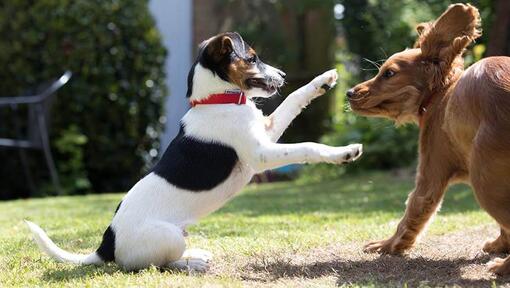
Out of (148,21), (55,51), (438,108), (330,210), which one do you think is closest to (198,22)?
(148,21)

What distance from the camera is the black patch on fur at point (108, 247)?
466 centimetres

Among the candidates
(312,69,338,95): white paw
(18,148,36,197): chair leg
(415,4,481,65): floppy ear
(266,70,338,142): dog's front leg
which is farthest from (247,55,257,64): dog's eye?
(18,148,36,197): chair leg

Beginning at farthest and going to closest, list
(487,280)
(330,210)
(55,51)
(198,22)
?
1. (198,22)
2. (55,51)
3. (330,210)
4. (487,280)

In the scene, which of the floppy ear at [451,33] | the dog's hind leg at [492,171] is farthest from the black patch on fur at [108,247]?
the floppy ear at [451,33]

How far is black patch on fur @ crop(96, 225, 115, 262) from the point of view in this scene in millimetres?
4656

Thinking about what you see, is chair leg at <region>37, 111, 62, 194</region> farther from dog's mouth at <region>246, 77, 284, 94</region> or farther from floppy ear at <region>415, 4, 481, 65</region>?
floppy ear at <region>415, 4, 481, 65</region>

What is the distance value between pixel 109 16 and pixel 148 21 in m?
0.67

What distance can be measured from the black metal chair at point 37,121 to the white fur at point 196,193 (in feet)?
22.5

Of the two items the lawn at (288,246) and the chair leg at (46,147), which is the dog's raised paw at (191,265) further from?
the chair leg at (46,147)

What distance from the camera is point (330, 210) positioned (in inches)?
311

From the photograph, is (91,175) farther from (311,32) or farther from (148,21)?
(311,32)

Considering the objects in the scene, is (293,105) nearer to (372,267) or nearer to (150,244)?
(372,267)

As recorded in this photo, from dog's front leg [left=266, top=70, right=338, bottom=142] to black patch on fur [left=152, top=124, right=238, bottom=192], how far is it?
0.45 m

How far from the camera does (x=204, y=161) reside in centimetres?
466
